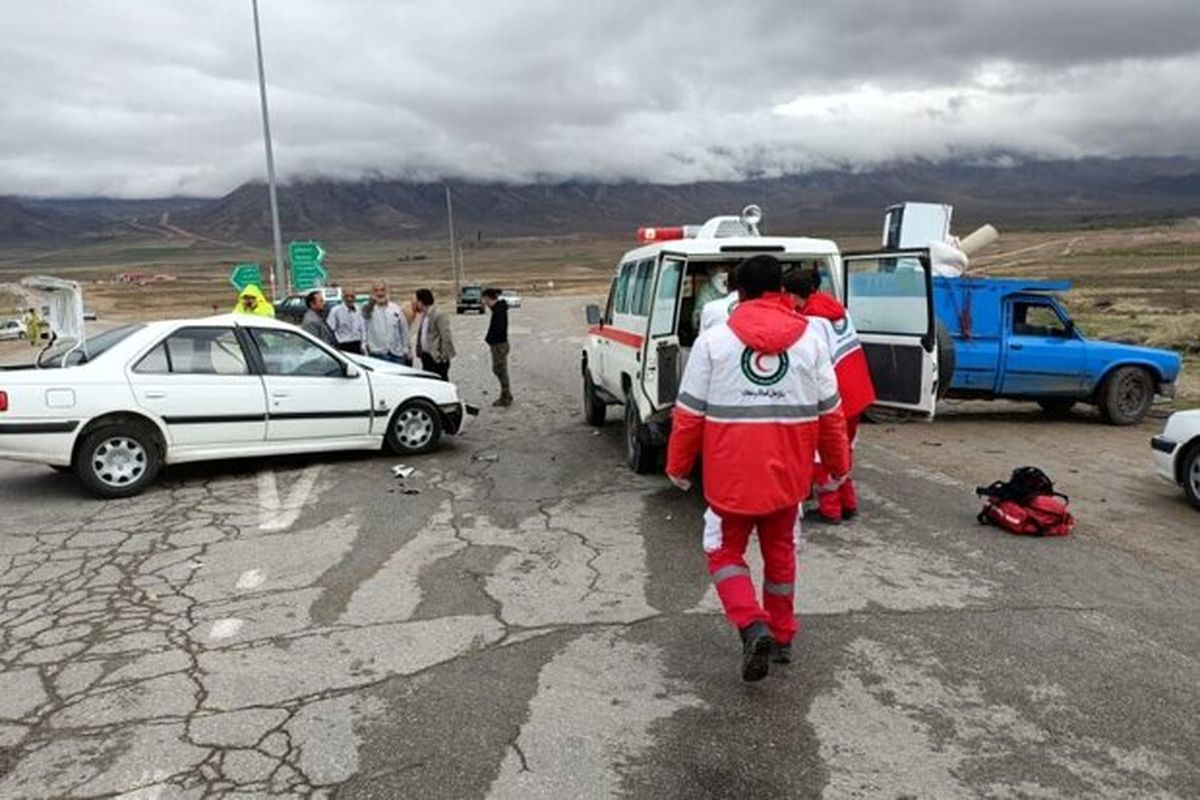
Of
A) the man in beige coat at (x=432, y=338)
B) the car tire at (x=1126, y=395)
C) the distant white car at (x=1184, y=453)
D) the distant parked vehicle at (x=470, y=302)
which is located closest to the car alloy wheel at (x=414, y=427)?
the man in beige coat at (x=432, y=338)

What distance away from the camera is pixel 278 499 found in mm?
7836

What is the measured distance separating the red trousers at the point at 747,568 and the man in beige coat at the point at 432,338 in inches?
337

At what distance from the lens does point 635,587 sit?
5.61 meters

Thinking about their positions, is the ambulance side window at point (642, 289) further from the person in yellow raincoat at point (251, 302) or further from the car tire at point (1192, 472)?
the person in yellow raincoat at point (251, 302)

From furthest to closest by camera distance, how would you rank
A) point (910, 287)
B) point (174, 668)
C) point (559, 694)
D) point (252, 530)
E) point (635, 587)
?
1. point (910, 287)
2. point (252, 530)
3. point (635, 587)
4. point (174, 668)
5. point (559, 694)

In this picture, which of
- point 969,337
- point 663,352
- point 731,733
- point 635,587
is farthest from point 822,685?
point 969,337

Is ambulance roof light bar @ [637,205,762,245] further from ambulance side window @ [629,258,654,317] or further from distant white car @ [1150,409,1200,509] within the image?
distant white car @ [1150,409,1200,509]

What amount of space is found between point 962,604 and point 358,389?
591 centimetres

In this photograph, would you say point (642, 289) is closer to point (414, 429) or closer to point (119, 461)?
point (414, 429)

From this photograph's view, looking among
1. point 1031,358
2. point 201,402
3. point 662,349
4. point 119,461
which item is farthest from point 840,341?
point 1031,358

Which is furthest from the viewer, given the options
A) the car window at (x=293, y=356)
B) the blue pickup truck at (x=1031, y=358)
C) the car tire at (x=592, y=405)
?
the blue pickup truck at (x=1031, y=358)

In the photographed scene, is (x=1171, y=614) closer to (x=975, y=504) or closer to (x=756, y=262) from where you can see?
(x=975, y=504)

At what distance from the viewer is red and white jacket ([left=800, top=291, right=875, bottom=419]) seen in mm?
6559

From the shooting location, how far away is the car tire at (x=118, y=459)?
7.80 metres
